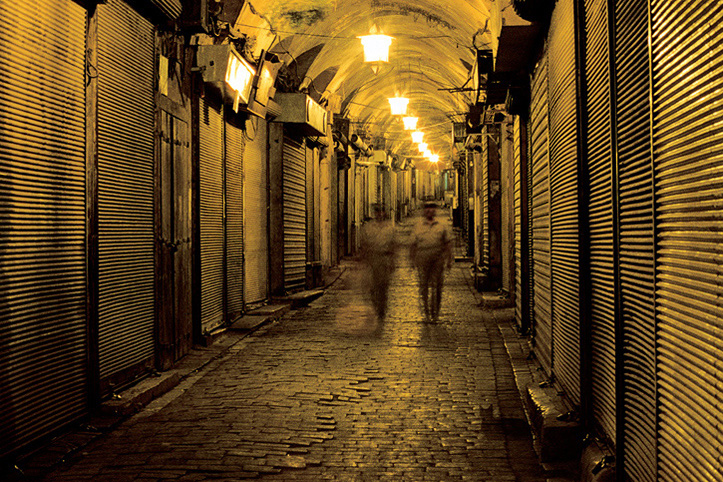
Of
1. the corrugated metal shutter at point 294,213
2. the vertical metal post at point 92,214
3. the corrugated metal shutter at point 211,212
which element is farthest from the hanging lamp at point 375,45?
the vertical metal post at point 92,214

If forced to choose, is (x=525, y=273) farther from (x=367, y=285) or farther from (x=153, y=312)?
(x=367, y=285)

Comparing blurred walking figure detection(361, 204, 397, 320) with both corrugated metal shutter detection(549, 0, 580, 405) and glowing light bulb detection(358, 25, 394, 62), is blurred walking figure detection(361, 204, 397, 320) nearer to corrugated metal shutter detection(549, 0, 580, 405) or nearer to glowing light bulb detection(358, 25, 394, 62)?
glowing light bulb detection(358, 25, 394, 62)

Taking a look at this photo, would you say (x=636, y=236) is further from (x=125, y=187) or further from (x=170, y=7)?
(x=170, y=7)

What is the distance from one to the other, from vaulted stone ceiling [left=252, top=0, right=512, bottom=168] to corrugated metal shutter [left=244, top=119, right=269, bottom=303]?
2307mm

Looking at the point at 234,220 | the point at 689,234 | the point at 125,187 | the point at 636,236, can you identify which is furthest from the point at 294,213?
the point at 689,234

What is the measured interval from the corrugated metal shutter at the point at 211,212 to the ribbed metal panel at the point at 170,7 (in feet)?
7.19

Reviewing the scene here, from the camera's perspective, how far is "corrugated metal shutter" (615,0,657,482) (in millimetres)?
3393

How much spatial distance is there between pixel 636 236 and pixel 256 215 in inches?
423

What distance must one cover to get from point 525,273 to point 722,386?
736 centimetres

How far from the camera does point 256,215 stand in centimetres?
1360

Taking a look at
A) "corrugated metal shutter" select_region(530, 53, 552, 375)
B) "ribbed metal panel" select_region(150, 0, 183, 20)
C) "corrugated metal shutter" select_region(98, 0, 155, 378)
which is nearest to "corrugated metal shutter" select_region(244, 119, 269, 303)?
"corrugated metal shutter" select_region(98, 0, 155, 378)

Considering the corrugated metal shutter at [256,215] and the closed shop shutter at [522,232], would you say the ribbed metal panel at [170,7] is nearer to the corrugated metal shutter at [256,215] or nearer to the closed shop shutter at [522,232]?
the corrugated metal shutter at [256,215]

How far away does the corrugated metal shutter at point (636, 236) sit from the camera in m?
3.39

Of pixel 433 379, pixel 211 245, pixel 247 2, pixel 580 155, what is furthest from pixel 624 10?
pixel 247 2
